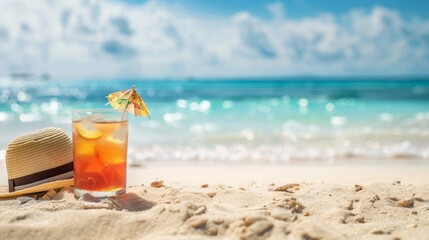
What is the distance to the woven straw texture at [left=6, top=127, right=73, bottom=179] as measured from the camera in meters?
3.42

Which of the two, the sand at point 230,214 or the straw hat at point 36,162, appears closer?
the sand at point 230,214

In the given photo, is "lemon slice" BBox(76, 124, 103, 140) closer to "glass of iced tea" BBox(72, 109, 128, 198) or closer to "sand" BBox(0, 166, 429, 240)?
"glass of iced tea" BBox(72, 109, 128, 198)

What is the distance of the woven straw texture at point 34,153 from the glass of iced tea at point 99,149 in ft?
0.98

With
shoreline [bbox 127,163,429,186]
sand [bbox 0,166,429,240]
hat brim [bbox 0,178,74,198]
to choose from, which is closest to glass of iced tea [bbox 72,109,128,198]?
sand [bbox 0,166,429,240]

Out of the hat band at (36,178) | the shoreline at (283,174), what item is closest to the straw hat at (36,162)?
the hat band at (36,178)

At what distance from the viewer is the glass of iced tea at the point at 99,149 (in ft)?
10.4

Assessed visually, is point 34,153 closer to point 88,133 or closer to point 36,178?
point 36,178

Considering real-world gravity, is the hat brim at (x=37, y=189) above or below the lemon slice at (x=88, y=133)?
below

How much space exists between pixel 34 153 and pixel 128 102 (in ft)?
2.65

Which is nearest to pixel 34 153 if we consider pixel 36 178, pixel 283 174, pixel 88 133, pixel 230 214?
pixel 36 178

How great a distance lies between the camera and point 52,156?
348 cm

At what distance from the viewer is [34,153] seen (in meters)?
3.42

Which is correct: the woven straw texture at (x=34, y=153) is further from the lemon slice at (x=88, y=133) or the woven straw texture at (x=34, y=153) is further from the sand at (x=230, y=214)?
the lemon slice at (x=88, y=133)

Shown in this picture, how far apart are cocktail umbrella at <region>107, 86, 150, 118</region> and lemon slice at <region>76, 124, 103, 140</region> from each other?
0.21 meters
